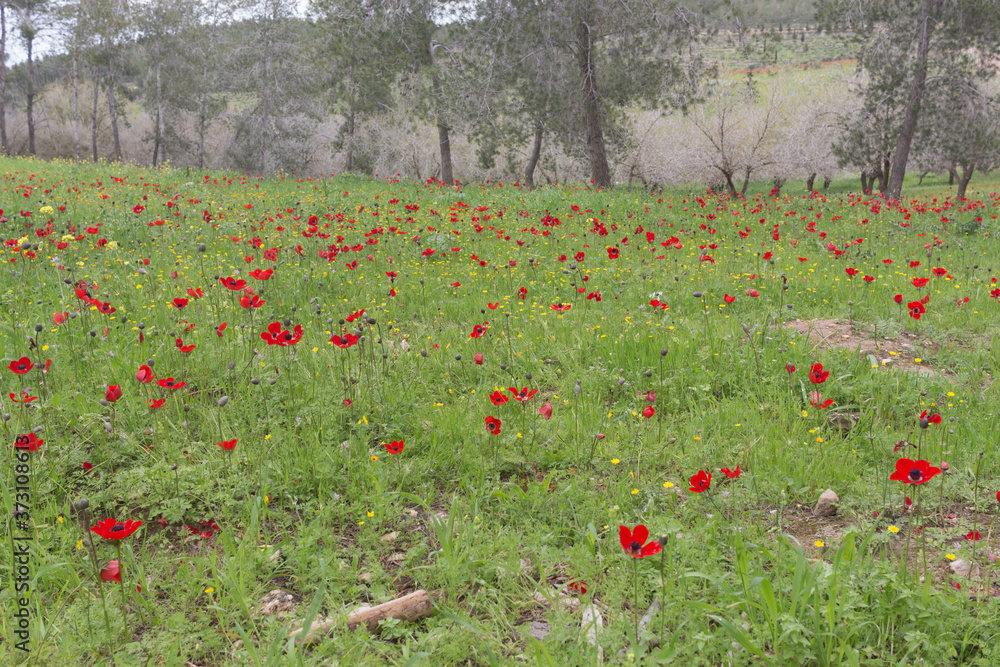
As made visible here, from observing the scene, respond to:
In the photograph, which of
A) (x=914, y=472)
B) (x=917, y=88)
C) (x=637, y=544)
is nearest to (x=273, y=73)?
(x=917, y=88)

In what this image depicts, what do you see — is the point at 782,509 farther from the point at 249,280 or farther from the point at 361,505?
the point at 249,280

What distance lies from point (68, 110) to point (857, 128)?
159 ft

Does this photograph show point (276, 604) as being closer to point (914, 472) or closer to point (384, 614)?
point (384, 614)

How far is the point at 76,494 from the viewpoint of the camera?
2.61 metres

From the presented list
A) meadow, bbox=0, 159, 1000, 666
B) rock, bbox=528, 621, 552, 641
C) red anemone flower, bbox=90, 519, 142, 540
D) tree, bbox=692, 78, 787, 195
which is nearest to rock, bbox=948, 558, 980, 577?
meadow, bbox=0, 159, 1000, 666

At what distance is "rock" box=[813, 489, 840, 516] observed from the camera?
2.56 m

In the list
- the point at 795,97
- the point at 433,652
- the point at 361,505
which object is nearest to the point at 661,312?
the point at 361,505

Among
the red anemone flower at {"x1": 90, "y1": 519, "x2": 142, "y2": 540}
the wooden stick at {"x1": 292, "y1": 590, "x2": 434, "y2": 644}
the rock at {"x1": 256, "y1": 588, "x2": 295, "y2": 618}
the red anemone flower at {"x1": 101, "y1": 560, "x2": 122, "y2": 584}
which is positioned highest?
the red anemone flower at {"x1": 90, "y1": 519, "x2": 142, "y2": 540}

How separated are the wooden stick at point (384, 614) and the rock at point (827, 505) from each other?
1703mm

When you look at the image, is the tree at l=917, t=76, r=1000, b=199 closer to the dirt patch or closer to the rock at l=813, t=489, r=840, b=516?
the dirt patch

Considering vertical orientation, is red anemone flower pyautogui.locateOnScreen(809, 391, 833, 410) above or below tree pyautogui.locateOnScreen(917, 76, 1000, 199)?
below

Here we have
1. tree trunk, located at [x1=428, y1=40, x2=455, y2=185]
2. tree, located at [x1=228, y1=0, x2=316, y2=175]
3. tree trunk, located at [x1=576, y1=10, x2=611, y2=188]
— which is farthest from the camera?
tree, located at [x1=228, y1=0, x2=316, y2=175]

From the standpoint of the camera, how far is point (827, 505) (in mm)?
2572

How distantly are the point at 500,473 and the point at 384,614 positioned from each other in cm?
104
